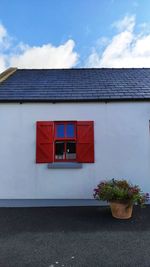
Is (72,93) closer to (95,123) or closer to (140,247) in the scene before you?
(95,123)

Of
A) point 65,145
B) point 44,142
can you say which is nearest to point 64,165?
point 65,145

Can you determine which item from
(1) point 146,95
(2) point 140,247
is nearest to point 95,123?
(1) point 146,95

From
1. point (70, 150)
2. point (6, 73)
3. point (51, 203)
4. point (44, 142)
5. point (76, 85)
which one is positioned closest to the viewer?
point (51, 203)

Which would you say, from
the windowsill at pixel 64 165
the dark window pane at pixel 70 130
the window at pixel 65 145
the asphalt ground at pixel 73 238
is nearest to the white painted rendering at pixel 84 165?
the windowsill at pixel 64 165

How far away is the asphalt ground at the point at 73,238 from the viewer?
4277mm

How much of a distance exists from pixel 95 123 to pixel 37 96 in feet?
7.41

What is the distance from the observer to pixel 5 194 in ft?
26.0

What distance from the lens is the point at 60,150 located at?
8227 mm

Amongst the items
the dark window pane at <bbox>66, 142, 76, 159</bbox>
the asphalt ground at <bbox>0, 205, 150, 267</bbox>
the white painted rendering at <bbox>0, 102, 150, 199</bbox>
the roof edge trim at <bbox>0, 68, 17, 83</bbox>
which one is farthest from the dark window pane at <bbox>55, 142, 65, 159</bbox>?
the roof edge trim at <bbox>0, 68, 17, 83</bbox>

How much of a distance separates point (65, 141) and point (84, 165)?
1055 millimetres

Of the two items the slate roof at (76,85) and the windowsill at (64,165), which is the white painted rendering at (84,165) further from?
the slate roof at (76,85)

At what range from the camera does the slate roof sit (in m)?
8.34

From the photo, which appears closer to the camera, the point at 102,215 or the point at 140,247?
the point at 140,247

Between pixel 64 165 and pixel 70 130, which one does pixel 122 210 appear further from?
pixel 70 130
